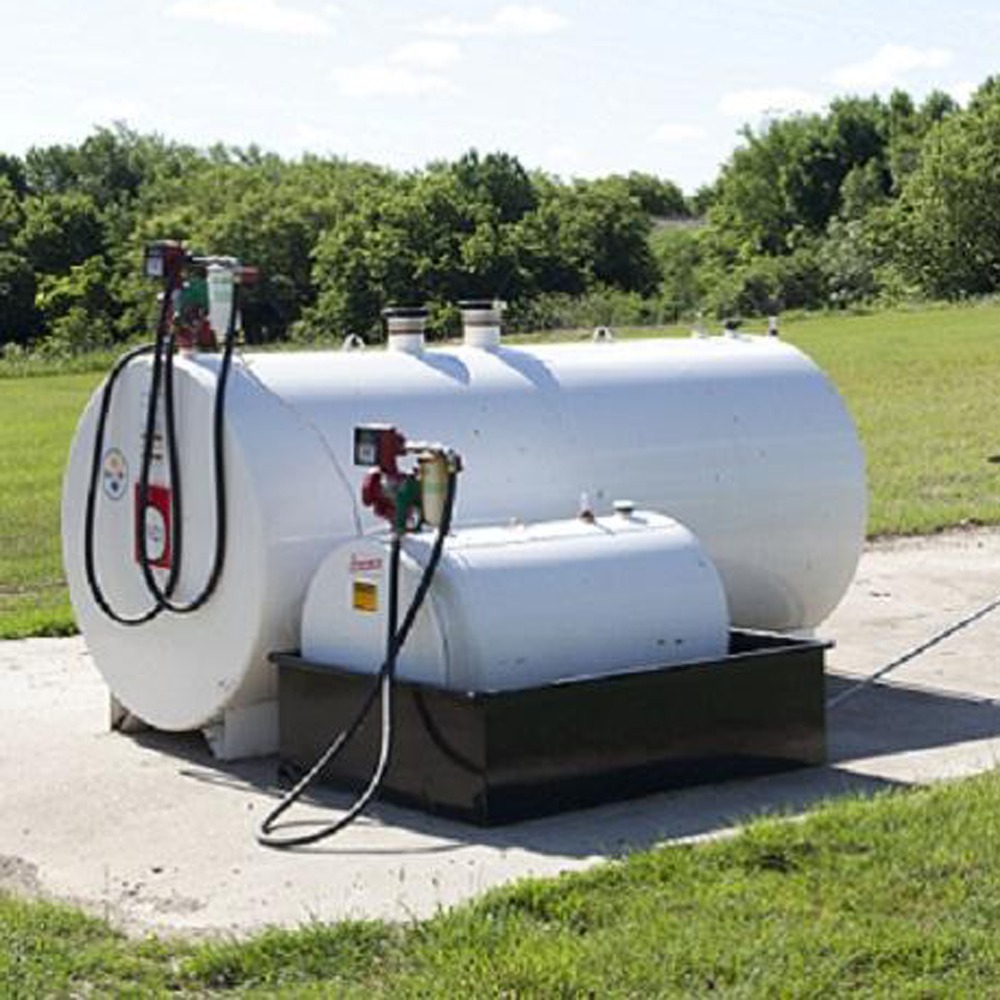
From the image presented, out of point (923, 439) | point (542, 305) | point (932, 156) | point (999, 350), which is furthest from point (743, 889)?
point (932, 156)

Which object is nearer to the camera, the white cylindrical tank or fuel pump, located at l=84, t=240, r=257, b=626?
the white cylindrical tank

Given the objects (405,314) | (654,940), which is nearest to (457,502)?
(405,314)

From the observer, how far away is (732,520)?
10250 millimetres

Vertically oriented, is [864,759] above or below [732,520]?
below

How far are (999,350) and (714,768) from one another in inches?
1197

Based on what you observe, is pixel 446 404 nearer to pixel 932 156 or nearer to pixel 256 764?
pixel 256 764

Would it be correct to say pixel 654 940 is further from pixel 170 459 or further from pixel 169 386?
pixel 169 386

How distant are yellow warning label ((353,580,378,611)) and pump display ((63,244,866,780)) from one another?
1cm

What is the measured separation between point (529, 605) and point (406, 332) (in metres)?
1.92

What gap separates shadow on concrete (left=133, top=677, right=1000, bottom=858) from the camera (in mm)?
7777

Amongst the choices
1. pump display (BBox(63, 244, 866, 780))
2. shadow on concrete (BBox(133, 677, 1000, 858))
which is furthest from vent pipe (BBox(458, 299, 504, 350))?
shadow on concrete (BBox(133, 677, 1000, 858))

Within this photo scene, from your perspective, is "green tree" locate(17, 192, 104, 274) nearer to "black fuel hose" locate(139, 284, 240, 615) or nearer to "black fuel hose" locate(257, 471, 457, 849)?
"black fuel hose" locate(139, 284, 240, 615)

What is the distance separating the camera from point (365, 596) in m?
8.41

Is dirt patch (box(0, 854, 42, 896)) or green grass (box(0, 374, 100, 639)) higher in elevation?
green grass (box(0, 374, 100, 639))
